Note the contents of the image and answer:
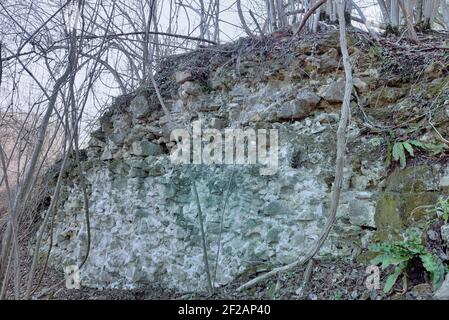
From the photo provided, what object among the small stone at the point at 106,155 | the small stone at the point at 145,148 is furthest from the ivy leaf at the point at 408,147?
the small stone at the point at 106,155

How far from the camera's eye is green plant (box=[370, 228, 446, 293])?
2.11 metres

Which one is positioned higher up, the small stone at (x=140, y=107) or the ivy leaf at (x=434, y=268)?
the small stone at (x=140, y=107)

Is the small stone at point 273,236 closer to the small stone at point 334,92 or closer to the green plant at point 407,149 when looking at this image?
the green plant at point 407,149

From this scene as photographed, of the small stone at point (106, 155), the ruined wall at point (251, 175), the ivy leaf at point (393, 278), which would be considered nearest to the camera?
the ivy leaf at point (393, 278)

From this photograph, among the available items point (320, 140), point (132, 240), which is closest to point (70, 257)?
point (132, 240)

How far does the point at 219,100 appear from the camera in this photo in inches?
137

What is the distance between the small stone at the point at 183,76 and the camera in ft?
12.0

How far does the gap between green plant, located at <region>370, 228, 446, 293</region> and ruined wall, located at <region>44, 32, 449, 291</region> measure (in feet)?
0.58

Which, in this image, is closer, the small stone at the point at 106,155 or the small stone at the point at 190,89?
the small stone at the point at 190,89

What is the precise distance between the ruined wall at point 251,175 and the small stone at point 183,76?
15mm

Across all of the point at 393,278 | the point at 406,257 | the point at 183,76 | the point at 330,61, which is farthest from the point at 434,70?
the point at 183,76

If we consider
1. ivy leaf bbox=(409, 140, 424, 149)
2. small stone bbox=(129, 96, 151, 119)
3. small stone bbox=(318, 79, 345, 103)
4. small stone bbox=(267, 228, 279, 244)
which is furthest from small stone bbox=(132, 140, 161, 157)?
ivy leaf bbox=(409, 140, 424, 149)
